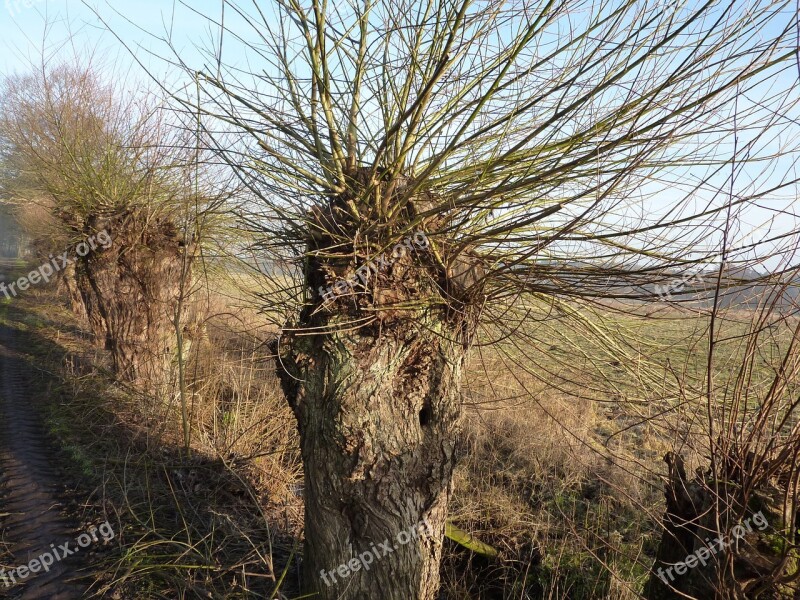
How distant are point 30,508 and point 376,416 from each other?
11.4ft

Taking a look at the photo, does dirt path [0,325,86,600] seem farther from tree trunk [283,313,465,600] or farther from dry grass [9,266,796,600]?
tree trunk [283,313,465,600]

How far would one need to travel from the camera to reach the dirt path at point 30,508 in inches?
130

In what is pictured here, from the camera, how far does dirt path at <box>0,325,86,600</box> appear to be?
3307 mm

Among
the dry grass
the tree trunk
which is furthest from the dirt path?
the tree trunk

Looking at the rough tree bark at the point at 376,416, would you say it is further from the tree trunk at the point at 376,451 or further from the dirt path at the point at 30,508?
the dirt path at the point at 30,508

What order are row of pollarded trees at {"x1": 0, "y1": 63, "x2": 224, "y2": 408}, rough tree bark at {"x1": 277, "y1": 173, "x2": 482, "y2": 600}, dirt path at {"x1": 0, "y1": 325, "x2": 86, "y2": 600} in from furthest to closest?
row of pollarded trees at {"x1": 0, "y1": 63, "x2": 224, "y2": 408}
dirt path at {"x1": 0, "y1": 325, "x2": 86, "y2": 600}
rough tree bark at {"x1": 277, "y1": 173, "x2": 482, "y2": 600}

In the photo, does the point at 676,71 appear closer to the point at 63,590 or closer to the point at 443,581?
the point at 443,581

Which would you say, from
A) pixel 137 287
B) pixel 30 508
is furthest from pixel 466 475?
pixel 137 287

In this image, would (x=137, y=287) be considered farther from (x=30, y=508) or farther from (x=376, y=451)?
(x=376, y=451)

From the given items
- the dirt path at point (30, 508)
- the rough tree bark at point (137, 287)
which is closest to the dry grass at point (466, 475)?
the dirt path at point (30, 508)

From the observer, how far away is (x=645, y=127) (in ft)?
7.27

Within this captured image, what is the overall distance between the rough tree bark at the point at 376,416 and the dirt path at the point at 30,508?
1819mm

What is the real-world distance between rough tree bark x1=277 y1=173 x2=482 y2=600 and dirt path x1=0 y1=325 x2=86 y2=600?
182cm

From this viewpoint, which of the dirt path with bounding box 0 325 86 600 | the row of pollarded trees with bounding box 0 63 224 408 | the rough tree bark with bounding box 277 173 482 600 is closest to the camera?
the rough tree bark with bounding box 277 173 482 600
